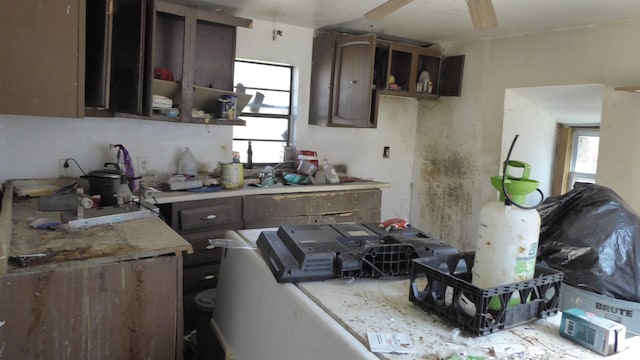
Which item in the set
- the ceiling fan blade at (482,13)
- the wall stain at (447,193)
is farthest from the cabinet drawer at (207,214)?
the wall stain at (447,193)

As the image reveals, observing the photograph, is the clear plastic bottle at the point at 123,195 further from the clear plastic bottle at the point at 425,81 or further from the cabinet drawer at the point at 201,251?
the clear plastic bottle at the point at 425,81

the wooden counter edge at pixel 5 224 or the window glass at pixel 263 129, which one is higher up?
the window glass at pixel 263 129

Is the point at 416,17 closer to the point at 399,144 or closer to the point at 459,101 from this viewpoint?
the point at 459,101

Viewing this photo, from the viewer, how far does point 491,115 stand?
3.76m

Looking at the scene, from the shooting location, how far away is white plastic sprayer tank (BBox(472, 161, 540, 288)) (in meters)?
1.04

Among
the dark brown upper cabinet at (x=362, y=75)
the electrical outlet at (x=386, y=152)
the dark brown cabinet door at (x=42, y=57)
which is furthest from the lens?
the electrical outlet at (x=386, y=152)

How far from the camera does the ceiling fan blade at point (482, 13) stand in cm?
180

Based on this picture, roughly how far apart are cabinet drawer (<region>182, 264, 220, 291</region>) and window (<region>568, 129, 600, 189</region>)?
2.95 meters

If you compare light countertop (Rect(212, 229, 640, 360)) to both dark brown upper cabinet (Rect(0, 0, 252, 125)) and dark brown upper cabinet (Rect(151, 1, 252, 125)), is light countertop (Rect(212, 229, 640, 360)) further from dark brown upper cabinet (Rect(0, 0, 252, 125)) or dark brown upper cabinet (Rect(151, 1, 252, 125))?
dark brown upper cabinet (Rect(151, 1, 252, 125))

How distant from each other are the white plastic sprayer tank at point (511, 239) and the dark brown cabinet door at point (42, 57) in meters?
2.00

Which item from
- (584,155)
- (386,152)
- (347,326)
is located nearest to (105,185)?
(347,326)

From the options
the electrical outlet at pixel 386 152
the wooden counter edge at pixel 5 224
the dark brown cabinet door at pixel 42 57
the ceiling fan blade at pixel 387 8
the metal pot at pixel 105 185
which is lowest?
the wooden counter edge at pixel 5 224

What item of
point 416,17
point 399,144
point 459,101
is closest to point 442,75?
point 459,101

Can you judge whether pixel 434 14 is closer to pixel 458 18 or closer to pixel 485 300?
pixel 458 18
